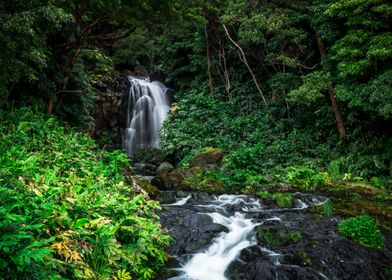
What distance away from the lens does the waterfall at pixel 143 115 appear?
23.9 metres

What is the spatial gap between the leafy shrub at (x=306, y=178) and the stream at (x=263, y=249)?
291 cm

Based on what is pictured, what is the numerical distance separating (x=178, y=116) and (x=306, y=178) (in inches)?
459

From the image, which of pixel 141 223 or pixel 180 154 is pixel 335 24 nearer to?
pixel 180 154

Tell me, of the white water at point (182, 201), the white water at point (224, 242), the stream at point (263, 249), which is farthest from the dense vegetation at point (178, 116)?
the white water at point (182, 201)

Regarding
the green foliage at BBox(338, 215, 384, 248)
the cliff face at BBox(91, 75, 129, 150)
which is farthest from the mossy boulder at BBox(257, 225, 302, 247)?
the cliff face at BBox(91, 75, 129, 150)

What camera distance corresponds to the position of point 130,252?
4270 millimetres

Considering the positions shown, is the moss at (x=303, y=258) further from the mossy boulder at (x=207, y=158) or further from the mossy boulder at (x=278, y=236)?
the mossy boulder at (x=207, y=158)

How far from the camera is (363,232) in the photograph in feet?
21.5

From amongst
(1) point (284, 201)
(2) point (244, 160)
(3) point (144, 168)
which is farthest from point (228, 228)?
(3) point (144, 168)

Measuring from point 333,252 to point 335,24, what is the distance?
11.1 metres

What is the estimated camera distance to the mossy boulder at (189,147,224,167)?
15648 mm

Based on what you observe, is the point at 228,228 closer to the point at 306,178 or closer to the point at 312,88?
the point at 306,178

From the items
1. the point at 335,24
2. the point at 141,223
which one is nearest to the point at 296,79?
the point at 335,24

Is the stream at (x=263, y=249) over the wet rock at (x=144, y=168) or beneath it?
over
